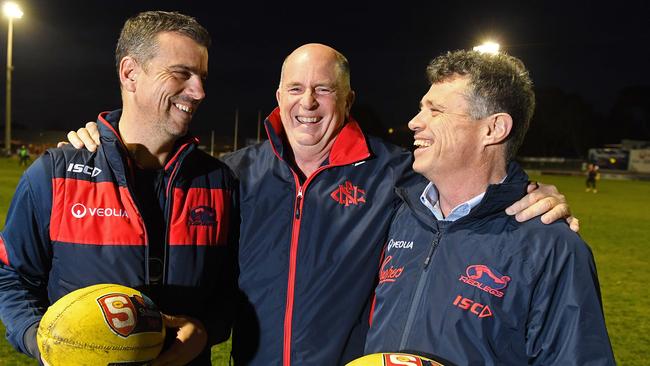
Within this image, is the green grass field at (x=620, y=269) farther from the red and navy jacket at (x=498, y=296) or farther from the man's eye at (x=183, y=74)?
the red and navy jacket at (x=498, y=296)

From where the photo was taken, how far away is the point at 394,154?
10.7 feet

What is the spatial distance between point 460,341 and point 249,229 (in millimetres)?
1288

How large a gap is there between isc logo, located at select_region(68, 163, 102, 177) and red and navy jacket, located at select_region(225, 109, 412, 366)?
78cm

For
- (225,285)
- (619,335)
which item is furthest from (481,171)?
(619,335)

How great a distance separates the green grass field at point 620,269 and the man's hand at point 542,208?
152 inches

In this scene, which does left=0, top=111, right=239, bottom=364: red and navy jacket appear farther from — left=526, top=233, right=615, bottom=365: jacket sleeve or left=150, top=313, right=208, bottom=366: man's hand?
left=526, top=233, right=615, bottom=365: jacket sleeve

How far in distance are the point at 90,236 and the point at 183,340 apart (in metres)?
0.63

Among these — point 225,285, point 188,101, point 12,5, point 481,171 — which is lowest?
point 225,285

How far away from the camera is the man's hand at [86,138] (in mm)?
2727

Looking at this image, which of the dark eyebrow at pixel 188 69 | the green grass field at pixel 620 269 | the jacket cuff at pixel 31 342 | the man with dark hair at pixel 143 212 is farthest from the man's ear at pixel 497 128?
the green grass field at pixel 620 269

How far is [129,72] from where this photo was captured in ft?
9.46

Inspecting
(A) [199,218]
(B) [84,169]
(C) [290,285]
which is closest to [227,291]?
(C) [290,285]

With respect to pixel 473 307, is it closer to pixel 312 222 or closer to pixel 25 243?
pixel 312 222

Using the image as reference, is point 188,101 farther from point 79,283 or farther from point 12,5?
point 12,5
